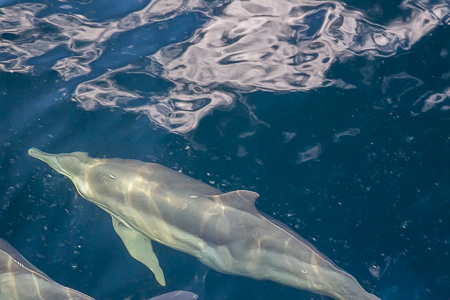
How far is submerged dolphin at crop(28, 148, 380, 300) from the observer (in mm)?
4859

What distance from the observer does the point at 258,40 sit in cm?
562

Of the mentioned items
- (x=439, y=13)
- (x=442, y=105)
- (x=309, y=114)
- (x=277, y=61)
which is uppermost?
(x=439, y=13)

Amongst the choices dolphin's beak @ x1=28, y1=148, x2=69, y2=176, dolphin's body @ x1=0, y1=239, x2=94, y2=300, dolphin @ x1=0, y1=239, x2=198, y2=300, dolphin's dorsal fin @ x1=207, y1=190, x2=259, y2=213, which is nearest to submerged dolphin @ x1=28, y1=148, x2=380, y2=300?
dolphin's dorsal fin @ x1=207, y1=190, x2=259, y2=213

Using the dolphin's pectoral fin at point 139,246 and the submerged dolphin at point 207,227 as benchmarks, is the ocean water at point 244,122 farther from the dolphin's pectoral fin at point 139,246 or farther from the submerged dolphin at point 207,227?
the submerged dolphin at point 207,227

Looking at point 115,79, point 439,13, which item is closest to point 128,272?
point 115,79

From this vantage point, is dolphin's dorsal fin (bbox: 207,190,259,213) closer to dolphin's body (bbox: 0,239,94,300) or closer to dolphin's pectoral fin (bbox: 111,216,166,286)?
dolphin's pectoral fin (bbox: 111,216,166,286)

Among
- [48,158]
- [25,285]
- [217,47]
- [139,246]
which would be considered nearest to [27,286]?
[25,285]

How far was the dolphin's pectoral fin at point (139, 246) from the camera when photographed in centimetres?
554

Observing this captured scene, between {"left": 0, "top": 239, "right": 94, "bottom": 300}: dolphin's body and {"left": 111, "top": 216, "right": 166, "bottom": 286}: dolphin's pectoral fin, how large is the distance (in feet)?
3.28

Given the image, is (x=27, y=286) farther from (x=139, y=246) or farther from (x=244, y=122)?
(x=244, y=122)

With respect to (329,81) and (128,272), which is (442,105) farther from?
(128,272)

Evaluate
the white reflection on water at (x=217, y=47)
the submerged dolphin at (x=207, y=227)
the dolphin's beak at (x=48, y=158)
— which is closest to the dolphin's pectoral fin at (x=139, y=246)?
the submerged dolphin at (x=207, y=227)

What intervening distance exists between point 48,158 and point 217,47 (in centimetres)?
353

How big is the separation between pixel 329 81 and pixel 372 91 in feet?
2.31
